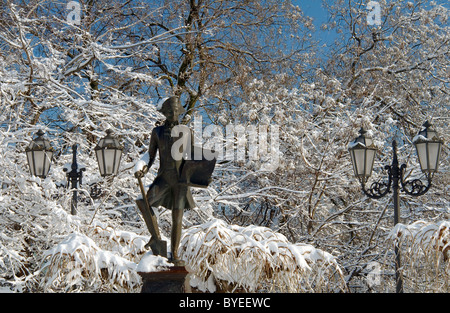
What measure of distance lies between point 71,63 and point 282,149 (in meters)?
5.21

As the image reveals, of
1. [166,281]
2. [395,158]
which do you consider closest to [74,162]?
[166,281]

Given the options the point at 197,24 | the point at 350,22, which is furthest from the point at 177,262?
the point at 350,22

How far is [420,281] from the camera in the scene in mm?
7863

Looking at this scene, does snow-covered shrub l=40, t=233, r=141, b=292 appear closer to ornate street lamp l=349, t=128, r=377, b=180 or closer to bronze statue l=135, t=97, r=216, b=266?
bronze statue l=135, t=97, r=216, b=266

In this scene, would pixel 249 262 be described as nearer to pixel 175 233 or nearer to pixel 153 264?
pixel 175 233

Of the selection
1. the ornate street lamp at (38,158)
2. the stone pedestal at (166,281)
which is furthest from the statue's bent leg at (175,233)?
the ornate street lamp at (38,158)

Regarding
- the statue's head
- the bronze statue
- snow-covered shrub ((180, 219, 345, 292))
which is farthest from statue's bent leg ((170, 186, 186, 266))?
snow-covered shrub ((180, 219, 345, 292))

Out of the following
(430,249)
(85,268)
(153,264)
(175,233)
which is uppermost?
(175,233)

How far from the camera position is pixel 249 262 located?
686 centimetres

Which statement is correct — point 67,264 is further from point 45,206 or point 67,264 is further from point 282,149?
point 282,149

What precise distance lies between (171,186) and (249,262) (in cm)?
151

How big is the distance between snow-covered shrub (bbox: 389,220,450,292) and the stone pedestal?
2.79m

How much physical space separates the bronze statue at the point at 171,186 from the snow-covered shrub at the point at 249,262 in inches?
38.7

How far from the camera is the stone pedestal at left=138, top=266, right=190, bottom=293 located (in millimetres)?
5711
